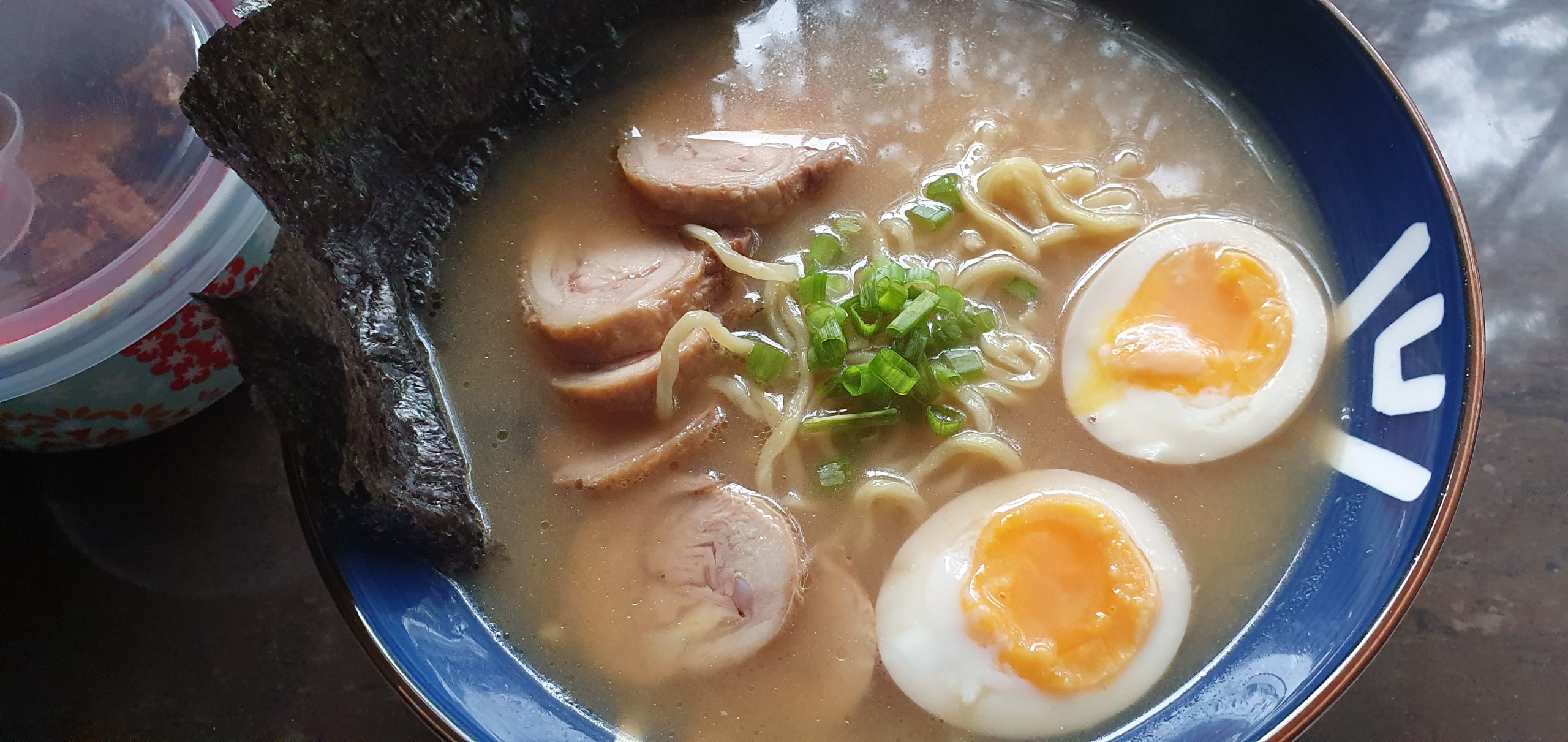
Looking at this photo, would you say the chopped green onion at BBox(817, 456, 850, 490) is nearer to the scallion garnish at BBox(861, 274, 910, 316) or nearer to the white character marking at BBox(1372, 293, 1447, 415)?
the scallion garnish at BBox(861, 274, 910, 316)

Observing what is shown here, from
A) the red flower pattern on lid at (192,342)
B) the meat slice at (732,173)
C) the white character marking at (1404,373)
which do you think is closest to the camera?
the white character marking at (1404,373)

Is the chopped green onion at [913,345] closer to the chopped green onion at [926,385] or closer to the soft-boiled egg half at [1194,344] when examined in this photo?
the chopped green onion at [926,385]

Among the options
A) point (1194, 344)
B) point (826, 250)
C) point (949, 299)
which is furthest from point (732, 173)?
point (1194, 344)

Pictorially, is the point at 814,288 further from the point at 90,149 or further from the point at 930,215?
the point at 90,149

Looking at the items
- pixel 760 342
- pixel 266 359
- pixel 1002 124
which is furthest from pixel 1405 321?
pixel 266 359

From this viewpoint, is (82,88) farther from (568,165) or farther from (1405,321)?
(1405,321)

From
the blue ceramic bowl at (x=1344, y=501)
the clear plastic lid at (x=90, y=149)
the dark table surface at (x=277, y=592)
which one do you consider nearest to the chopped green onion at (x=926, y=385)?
the blue ceramic bowl at (x=1344, y=501)

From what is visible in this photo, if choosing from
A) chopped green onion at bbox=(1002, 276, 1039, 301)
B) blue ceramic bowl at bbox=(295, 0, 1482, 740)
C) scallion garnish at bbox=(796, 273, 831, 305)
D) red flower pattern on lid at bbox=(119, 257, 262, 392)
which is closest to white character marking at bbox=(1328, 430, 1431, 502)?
blue ceramic bowl at bbox=(295, 0, 1482, 740)
